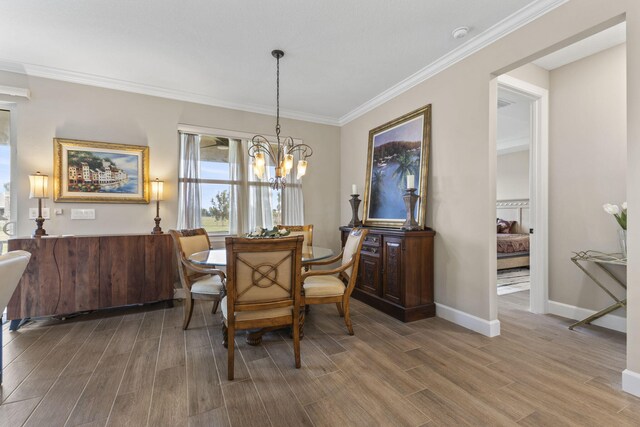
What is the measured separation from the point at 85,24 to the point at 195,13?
1013 millimetres

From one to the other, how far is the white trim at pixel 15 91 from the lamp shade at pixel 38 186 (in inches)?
35.3

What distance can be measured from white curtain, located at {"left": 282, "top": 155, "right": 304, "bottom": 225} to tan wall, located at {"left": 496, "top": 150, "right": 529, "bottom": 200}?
4650 millimetres

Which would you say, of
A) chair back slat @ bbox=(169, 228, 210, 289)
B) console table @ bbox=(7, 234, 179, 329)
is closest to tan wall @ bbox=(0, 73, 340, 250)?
console table @ bbox=(7, 234, 179, 329)

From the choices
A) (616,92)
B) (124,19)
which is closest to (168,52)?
(124,19)

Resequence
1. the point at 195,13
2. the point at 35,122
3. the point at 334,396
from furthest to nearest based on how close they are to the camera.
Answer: the point at 35,122 < the point at 195,13 < the point at 334,396

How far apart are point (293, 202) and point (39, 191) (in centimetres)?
297

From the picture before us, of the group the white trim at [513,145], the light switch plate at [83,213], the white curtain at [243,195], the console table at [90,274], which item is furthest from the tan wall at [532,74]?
the light switch plate at [83,213]

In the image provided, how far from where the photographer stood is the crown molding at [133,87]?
306 cm

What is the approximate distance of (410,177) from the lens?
3.12m

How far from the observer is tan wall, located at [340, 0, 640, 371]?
1.74m

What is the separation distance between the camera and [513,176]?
657 centimetres

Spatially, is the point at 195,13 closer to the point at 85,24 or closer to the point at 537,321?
the point at 85,24

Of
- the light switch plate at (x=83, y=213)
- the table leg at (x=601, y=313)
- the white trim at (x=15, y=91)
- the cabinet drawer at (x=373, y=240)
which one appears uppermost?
the white trim at (x=15, y=91)

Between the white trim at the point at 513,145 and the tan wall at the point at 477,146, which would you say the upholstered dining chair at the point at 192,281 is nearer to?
the tan wall at the point at 477,146
